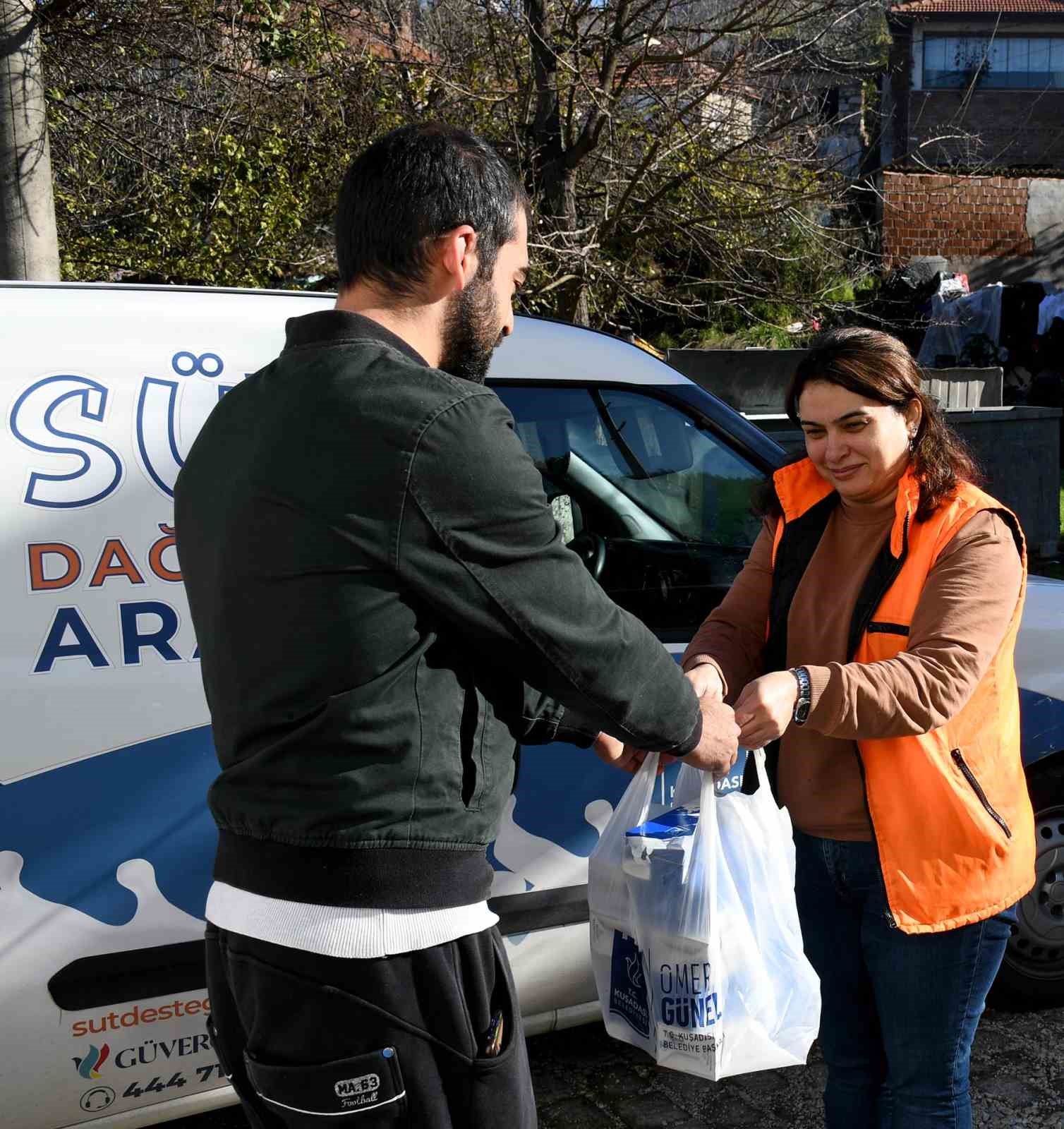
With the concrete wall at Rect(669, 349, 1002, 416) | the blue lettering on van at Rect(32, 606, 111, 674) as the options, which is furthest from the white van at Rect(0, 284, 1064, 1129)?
the concrete wall at Rect(669, 349, 1002, 416)

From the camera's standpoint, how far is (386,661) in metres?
1.41

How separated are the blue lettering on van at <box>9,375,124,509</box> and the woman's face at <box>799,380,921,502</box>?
1314 mm

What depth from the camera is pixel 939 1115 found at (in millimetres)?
2121

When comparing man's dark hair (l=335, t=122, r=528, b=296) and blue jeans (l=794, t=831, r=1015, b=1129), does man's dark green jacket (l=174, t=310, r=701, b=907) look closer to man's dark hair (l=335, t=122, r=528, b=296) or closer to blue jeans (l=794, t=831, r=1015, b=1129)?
man's dark hair (l=335, t=122, r=528, b=296)

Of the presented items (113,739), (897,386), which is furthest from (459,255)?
(113,739)

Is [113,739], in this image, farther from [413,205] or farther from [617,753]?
[413,205]

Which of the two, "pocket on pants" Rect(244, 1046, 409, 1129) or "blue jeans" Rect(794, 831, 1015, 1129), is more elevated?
"pocket on pants" Rect(244, 1046, 409, 1129)

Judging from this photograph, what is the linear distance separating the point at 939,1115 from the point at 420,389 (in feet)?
5.11

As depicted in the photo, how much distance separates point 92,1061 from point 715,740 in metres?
1.43

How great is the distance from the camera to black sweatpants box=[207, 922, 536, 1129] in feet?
4.80

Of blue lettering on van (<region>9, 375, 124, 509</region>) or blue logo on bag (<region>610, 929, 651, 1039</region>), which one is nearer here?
blue logo on bag (<region>610, 929, 651, 1039</region>)

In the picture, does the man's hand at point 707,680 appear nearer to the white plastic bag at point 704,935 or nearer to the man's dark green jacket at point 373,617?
the white plastic bag at point 704,935

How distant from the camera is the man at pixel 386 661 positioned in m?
1.40

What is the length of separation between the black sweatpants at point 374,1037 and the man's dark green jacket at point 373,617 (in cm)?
8
